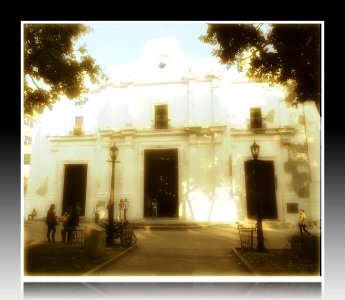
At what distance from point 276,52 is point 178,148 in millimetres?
3553

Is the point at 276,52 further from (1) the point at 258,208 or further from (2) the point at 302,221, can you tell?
(2) the point at 302,221

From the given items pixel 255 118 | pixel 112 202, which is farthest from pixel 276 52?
pixel 112 202

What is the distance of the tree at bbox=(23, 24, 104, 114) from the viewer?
645 centimetres

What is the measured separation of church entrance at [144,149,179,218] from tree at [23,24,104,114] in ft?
9.05

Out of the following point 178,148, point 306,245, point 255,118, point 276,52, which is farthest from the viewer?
point 178,148

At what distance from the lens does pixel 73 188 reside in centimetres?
694

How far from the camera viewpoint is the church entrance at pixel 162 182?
24.1 feet

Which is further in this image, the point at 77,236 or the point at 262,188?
the point at 262,188

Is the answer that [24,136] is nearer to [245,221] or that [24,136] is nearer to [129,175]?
[129,175]

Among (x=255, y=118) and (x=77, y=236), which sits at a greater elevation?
(x=255, y=118)

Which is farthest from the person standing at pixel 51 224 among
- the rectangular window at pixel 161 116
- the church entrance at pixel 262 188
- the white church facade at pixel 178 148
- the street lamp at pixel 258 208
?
the street lamp at pixel 258 208

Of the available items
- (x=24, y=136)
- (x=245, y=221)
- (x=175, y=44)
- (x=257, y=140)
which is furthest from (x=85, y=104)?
(x=245, y=221)

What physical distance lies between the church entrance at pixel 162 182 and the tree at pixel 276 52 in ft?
10.1
